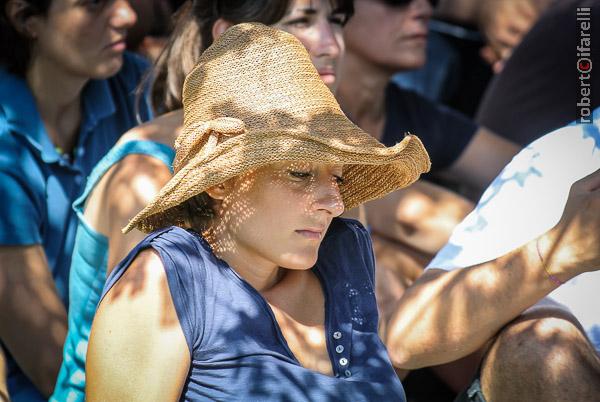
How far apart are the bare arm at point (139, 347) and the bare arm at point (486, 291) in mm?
821

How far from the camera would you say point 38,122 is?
3.85m

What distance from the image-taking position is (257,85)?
259 centimetres

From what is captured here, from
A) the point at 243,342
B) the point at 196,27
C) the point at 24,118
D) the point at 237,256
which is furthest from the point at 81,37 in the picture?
the point at 243,342

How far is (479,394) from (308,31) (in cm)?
136

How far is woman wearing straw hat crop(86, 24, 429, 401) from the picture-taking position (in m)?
2.40

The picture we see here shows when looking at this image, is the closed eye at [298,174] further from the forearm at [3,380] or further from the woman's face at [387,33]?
the woman's face at [387,33]

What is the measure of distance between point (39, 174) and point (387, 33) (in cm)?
174

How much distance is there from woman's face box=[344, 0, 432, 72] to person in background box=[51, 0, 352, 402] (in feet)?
3.30

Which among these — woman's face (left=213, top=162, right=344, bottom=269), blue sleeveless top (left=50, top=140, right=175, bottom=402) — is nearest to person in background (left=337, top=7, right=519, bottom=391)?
blue sleeveless top (left=50, top=140, right=175, bottom=402)

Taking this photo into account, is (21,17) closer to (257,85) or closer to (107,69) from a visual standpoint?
(107,69)

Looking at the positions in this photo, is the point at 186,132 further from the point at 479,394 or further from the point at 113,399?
the point at 479,394

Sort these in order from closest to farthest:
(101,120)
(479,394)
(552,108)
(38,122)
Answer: (479,394) < (38,122) < (101,120) < (552,108)

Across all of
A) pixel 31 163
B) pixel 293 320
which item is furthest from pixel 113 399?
pixel 31 163

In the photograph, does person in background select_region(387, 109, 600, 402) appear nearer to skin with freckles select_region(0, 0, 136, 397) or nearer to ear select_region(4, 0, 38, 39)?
skin with freckles select_region(0, 0, 136, 397)
